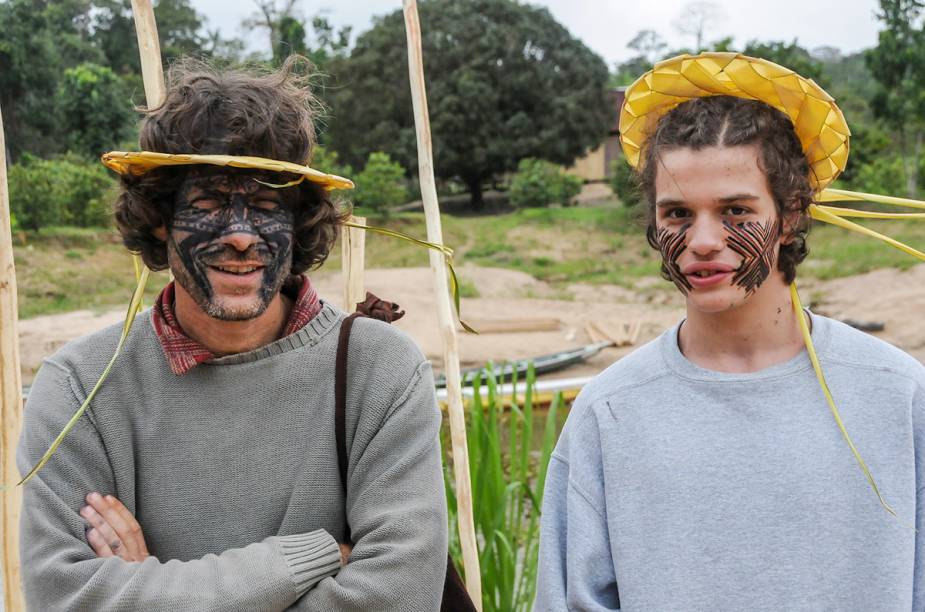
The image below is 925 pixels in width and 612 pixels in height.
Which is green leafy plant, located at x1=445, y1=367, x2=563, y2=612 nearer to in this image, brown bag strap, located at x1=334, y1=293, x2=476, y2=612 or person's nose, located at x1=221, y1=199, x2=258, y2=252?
brown bag strap, located at x1=334, y1=293, x2=476, y2=612

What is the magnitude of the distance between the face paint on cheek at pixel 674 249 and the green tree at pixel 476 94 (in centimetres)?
2003

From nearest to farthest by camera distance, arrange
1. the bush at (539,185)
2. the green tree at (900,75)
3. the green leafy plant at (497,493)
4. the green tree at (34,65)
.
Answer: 1. the green leafy plant at (497,493)
2. the green tree at (34,65)
3. the green tree at (900,75)
4. the bush at (539,185)

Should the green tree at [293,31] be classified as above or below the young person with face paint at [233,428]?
above

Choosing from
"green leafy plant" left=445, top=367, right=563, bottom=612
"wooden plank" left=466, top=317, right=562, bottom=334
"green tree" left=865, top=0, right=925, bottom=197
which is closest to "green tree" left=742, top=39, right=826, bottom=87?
"green tree" left=865, top=0, right=925, bottom=197

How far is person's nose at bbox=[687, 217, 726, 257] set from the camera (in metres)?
1.54

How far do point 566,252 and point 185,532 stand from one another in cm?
1670

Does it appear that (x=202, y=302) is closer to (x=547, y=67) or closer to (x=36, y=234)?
(x=36, y=234)

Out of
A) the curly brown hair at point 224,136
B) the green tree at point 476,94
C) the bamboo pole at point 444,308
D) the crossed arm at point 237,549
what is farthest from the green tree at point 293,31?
the crossed arm at point 237,549

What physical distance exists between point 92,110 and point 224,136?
17387 mm

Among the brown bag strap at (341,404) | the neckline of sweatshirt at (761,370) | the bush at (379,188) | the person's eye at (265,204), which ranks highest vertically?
the person's eye at (265,204)

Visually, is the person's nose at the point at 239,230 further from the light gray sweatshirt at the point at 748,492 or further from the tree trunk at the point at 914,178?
the tree trunk at the point at 914,178

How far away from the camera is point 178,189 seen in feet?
5.94

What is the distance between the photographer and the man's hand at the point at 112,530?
1.68 m

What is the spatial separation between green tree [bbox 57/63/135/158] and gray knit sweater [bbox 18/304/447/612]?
1680 centimetres
